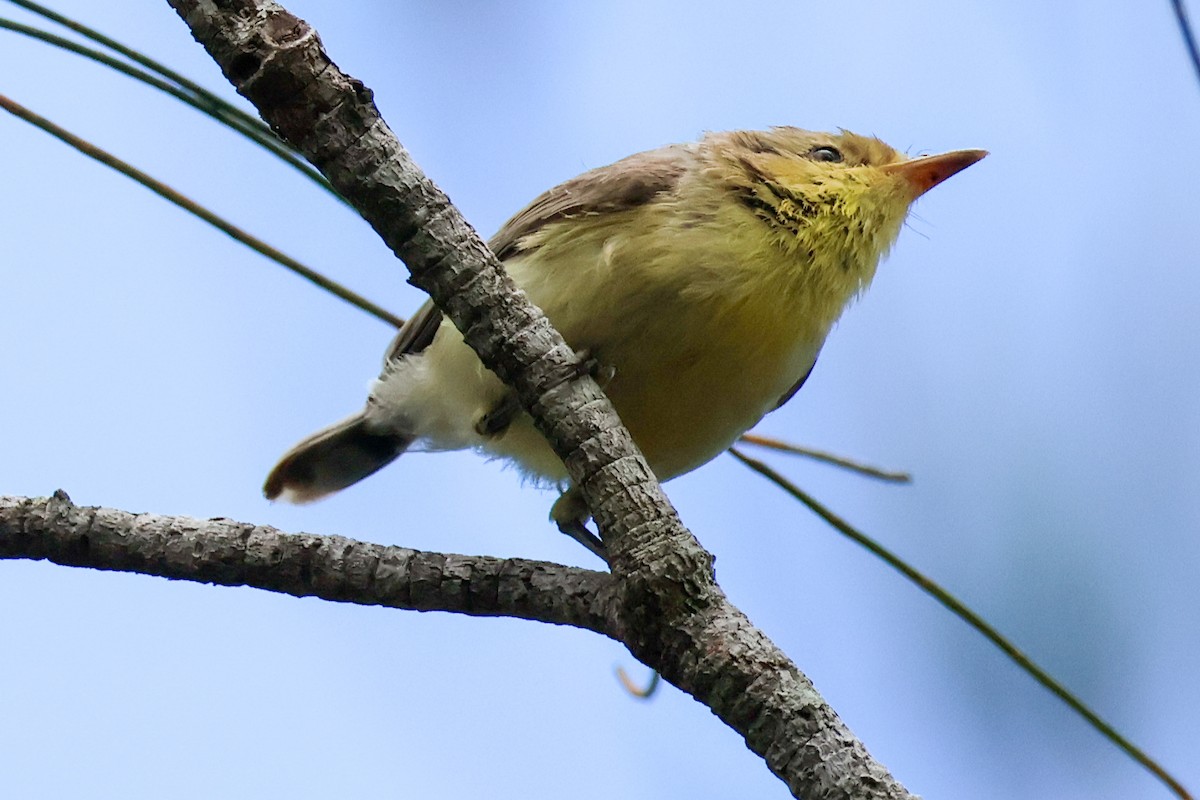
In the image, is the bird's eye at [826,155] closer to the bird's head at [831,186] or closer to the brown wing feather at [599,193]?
the bird's head at [831,186]

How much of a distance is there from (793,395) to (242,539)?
214cm

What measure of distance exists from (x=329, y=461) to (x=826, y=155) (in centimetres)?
191

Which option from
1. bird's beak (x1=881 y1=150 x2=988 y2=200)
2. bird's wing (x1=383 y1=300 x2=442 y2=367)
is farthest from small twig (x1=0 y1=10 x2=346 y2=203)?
bird's beak (x1=881 y1=150 x2=988 y2=200)

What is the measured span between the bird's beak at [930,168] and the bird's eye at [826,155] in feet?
0.45

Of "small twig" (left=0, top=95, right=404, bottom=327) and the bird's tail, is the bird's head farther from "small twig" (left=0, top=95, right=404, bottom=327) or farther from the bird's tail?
the bird's tail

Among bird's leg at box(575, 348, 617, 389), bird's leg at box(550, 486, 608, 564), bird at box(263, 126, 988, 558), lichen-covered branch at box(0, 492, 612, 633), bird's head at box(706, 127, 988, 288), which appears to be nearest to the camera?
lichen-covered branch at box(0, 492, 612, 633)

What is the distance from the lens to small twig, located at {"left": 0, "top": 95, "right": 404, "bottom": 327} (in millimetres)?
2529

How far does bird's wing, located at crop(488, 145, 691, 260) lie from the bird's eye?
361mm

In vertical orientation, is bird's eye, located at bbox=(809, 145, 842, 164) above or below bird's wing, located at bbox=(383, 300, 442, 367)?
above

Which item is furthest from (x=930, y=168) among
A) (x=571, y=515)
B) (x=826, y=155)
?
(x=571, y=515)

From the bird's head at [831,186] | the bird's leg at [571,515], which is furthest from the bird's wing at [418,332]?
the bird's head at [831,186]

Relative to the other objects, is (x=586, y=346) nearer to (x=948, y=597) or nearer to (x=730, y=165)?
(x=730, y=165)

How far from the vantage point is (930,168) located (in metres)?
3.49

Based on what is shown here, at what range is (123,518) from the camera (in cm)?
233
